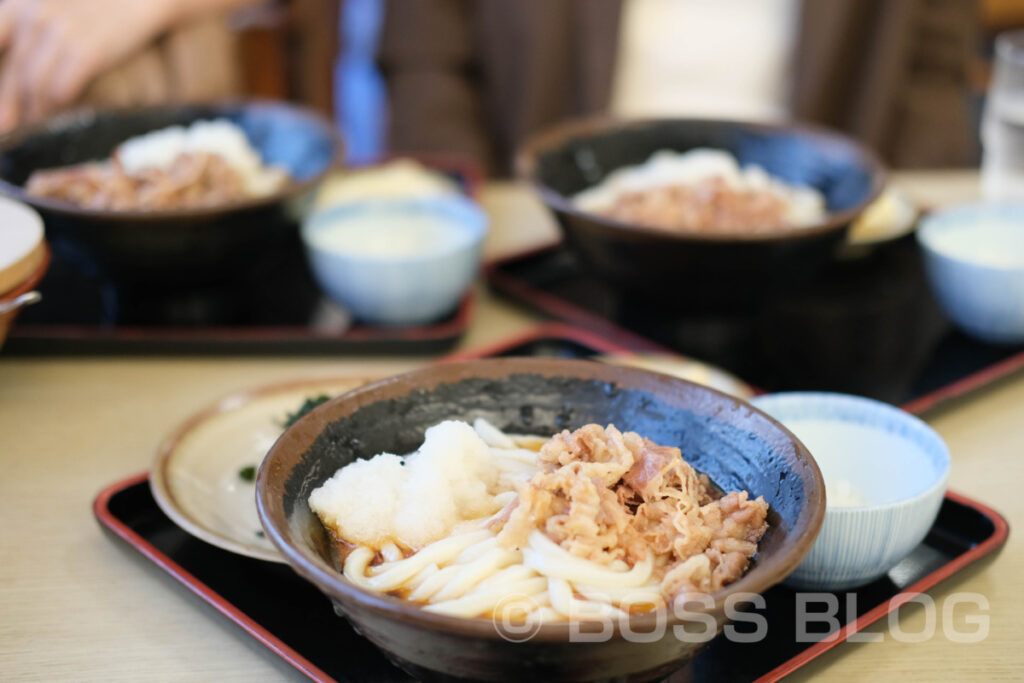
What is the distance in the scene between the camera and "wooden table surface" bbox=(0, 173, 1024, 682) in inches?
42.2

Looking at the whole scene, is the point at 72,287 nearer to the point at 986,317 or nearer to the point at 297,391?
the point at 297,391

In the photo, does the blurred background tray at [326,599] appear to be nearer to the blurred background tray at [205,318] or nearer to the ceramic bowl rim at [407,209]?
the blurred background tray at [205,318]

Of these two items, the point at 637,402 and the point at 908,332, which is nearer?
the point at 637,402

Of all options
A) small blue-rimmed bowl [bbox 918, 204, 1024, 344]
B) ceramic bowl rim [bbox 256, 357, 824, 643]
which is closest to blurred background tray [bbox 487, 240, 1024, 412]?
small blue-rimmed bowl [bbox 918, 204, 1024, 344]

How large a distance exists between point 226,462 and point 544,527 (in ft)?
1.80

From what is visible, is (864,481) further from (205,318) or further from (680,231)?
(205,318)

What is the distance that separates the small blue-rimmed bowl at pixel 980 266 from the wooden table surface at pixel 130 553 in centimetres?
12

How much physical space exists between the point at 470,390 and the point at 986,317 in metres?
1.03

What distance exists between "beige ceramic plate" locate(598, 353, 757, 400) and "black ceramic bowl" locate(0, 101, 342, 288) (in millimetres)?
663

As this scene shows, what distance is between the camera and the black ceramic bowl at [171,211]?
64.6 inches

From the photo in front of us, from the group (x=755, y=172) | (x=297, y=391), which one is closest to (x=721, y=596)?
(x=297, y=391)

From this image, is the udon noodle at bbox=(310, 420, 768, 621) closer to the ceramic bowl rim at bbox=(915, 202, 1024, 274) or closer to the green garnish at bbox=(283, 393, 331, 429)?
the green garnish at bbox=(283, 393, 331, 429)

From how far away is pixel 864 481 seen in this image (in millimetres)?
1272

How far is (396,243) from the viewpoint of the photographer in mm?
1899
